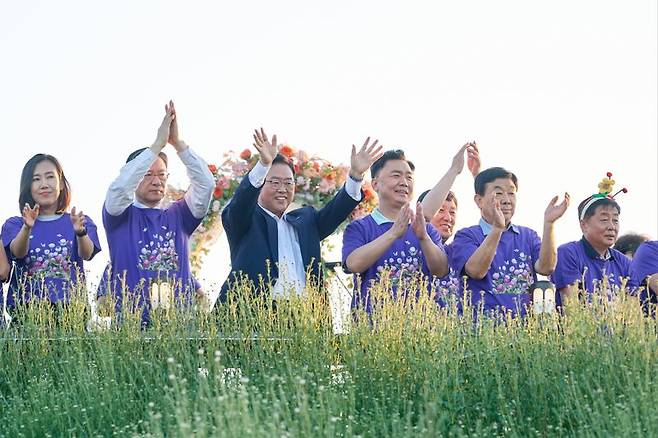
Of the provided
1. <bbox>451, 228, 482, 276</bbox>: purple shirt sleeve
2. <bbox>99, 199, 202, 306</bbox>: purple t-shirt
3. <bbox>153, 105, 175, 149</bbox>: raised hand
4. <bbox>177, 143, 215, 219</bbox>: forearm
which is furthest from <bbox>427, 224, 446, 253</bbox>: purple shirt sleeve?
<bbox>153, 105, 175, 149</bbox>: raised hand

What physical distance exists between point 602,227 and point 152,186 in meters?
2.93

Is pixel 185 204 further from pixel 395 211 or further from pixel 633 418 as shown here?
pixel 633 418

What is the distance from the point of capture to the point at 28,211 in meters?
6.74

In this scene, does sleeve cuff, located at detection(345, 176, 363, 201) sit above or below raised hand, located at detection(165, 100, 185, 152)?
below

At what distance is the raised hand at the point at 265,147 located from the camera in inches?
A: 269

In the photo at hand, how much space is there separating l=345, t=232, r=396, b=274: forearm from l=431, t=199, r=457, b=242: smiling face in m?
1.36

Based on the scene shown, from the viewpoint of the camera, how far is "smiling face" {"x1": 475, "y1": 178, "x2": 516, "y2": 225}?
23.6 ft

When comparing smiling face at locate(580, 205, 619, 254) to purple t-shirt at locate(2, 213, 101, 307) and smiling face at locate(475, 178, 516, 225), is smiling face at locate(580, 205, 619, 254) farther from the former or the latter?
purple t-shirt at locate(2, 213, 101, 307)

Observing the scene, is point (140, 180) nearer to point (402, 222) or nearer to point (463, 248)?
point (402, 222)

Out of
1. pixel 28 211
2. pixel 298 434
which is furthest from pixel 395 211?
pixel 298 434

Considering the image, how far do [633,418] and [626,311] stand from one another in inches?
37.8

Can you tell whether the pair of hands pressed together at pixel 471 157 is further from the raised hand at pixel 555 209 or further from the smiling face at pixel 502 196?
the raised hand at pixel 555 209

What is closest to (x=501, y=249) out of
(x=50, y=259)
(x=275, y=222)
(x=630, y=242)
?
(x=275, y=222)

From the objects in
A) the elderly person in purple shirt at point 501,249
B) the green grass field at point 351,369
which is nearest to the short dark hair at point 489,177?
the elderly person in purple shirt at point 501,249
